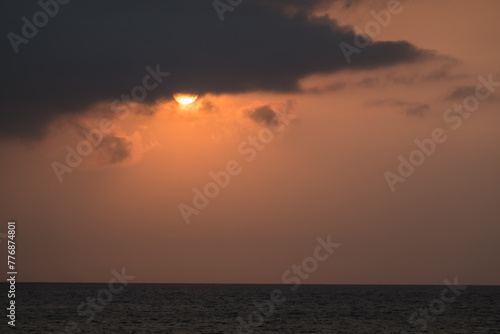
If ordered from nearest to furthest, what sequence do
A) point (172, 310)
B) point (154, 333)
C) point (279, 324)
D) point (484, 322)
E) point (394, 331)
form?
point (154, 333) → point (394, 331) → point (279, 324) → point (484, 322) → point (172, 310)

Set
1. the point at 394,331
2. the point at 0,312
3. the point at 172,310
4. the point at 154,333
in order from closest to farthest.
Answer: the point at 154,333
the point at 394,331
the point at 0,312
the point at 172,310

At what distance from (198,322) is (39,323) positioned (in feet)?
62.2

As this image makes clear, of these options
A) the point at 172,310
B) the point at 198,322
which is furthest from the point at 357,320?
the point at 172,310

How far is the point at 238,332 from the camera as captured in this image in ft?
238

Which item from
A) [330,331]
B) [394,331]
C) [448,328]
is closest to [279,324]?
[330,331]

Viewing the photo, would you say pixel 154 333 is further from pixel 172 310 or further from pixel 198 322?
pixel 172 310

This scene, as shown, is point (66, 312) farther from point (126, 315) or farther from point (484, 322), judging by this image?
point (484, 322)

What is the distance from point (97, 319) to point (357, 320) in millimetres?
34844

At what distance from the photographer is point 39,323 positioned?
79250 millimetres

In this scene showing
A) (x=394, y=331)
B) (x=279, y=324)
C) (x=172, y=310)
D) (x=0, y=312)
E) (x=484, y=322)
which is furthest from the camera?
(x=172, y=310)

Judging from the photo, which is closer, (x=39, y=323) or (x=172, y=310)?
(x=39, y=323)

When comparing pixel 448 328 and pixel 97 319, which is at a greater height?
pixel 97 319

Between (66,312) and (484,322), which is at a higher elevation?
(66,312)

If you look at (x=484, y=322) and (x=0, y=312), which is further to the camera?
(x=0, y=312)
